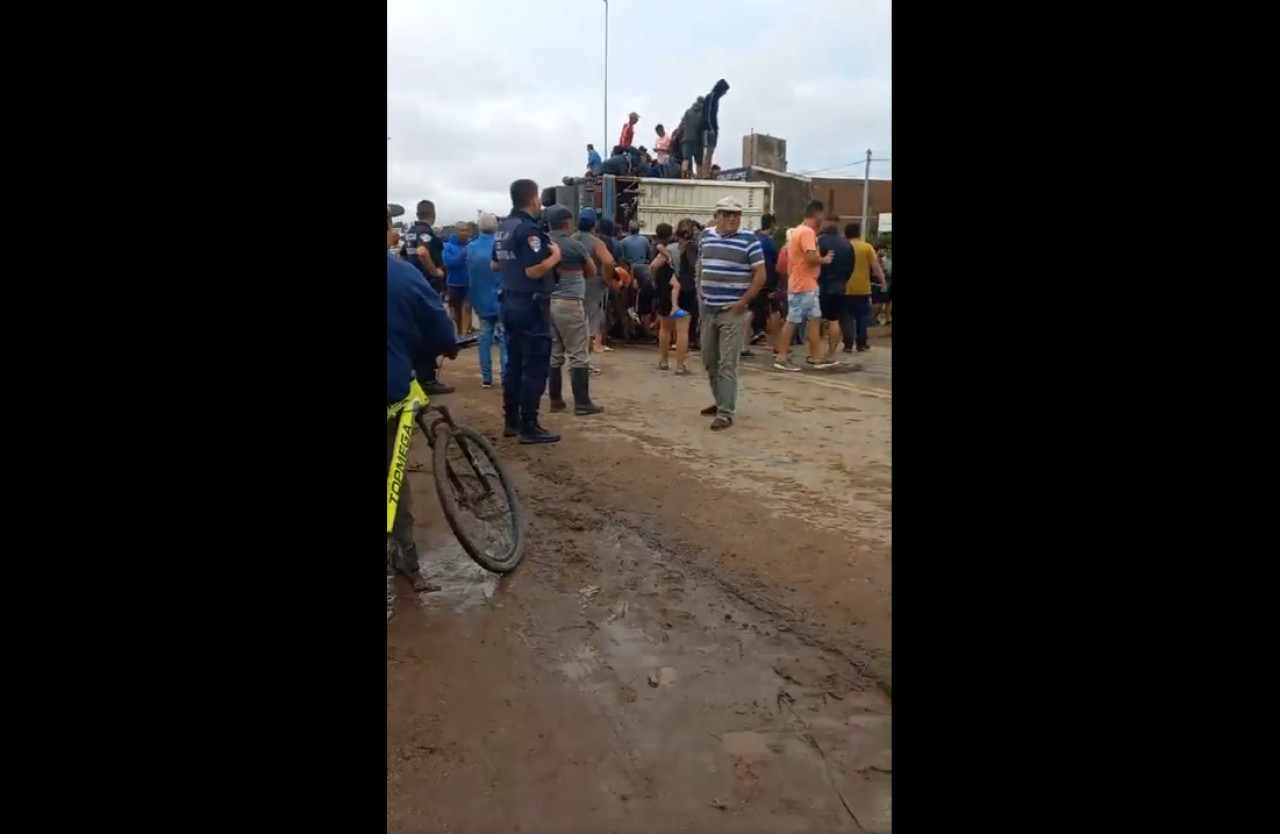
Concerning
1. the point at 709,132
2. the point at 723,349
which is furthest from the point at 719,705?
the point at 709,132

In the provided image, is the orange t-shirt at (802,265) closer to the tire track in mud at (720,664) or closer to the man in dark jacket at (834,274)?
the man in dark jacket at (834,274)

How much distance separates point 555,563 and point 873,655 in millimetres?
1603

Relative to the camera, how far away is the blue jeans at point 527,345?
19.2 ft

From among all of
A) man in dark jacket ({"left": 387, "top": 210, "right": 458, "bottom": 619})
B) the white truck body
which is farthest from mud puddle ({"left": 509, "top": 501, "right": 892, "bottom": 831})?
the white truck body

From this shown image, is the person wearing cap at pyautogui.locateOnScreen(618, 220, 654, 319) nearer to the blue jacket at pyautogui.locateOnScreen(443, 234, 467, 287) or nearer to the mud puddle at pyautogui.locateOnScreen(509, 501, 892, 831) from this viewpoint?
the blue jacket at pyautogui.locateOnScreen(443, 234, 467, 287)

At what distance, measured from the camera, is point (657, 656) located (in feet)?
10.4

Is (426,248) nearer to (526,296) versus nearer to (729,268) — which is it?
(526,296)

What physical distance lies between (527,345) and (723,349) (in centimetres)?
153

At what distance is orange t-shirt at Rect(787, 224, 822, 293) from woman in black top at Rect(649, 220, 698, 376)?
1.03 metres

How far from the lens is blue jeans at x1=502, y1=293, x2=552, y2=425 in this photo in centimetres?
586

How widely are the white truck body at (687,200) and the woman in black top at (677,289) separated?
3.02 meters

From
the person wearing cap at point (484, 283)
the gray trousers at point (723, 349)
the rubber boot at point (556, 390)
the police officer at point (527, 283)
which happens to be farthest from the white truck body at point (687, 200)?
the police officer at point (527, 283)

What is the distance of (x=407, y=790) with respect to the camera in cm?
236
